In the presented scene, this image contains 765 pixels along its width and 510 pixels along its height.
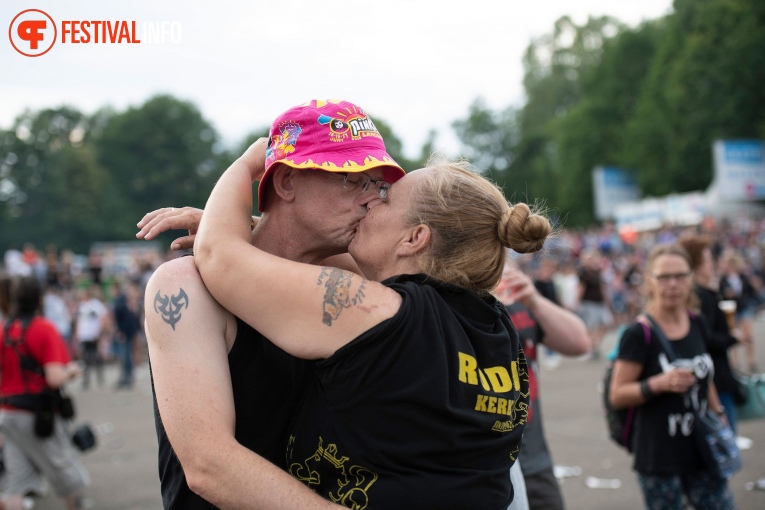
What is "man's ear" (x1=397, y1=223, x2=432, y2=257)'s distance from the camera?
2.14m

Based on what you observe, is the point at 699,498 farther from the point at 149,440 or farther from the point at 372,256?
the point at 149,440

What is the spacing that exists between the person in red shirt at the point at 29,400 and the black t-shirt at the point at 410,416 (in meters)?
4.79

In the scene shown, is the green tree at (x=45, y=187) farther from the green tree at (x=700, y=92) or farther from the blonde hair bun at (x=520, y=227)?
the blonde hair bun at (x=520, y=227)

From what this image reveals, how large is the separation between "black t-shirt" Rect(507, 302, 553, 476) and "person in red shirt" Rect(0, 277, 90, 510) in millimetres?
3710

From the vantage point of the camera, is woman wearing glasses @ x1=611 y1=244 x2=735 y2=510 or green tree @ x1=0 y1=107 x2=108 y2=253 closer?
woman wearing glasses @ x1=611 y1=244 x2=735 y2=510

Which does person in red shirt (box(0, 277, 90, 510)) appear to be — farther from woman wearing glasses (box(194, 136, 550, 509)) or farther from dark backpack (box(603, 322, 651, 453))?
woman wearing glasses (box(194, 136, 550, 509))

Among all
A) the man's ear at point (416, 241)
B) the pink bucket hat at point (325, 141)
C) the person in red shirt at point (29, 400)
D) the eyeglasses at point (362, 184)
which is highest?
the pink bucket hat at point (325, 141)

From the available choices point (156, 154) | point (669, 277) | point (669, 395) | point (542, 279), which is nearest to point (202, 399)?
point (669, 395)

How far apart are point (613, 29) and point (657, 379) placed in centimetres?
6012

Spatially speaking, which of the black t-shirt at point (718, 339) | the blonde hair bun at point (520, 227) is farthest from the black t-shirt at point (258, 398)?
the black t-shirt at point (718, 339)

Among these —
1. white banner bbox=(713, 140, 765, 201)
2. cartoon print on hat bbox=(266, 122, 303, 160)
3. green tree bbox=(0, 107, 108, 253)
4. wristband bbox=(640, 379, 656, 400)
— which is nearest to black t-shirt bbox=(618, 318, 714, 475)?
wristband bbox=(640, 379, 656, 400)

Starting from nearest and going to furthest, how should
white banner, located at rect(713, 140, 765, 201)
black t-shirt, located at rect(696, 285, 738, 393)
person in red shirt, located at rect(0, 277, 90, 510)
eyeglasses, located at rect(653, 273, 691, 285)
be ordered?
eyeglasses, located at rect(653, 273, 691, 285), black t-shirt, located at rect(696, 285, 738, 393), person in red shirt, located at rect(0, 277, 90, 510), white banner, located at rect(713, 140, 765, 201)

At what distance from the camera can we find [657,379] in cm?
446

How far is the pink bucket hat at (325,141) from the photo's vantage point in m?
2.28
